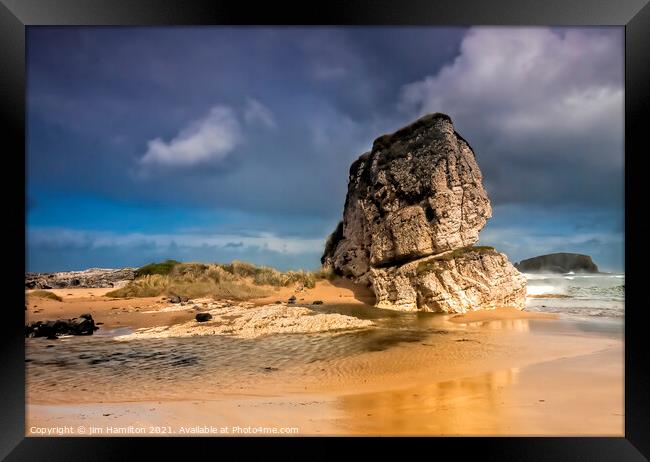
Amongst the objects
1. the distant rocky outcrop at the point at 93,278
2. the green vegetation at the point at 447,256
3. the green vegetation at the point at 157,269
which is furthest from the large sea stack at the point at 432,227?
the distant rocky outcrop at the point at 93,278

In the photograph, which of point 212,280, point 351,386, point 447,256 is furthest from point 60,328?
point 447,256

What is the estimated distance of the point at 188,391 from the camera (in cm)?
451

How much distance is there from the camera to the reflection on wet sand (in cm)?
346

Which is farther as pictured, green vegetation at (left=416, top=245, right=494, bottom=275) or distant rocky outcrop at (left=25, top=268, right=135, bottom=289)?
distant rocky outcrop at (left=25, top=268, right=135, bottom=289)

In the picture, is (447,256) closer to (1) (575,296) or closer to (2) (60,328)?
(1) (575,296)

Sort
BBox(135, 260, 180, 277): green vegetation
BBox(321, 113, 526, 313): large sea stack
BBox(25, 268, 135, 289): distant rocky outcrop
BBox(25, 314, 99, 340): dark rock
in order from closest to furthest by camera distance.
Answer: BBox(25, 314, 99, 340): dark rock
BBox(321, 113, 526, 313): large sea stack
BBox(25, 268, 135, 289): distant rocky outcrop
BBox(135, 260, 180, 277): green vegetation

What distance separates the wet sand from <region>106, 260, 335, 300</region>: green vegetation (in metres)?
8.38

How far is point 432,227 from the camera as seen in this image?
462 inches

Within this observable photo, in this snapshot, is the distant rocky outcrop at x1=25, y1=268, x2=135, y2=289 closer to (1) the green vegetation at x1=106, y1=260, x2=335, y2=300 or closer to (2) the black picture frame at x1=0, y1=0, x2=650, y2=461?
(1) the green vegetation at x1=106, y1=260, x2=335, y2=300

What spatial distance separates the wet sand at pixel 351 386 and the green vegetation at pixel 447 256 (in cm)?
361

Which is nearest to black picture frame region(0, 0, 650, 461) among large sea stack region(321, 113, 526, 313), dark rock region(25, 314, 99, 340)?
dark rock region(25, 314, 99, 340)
